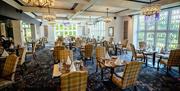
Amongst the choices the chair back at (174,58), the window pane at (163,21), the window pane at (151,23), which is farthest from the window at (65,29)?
the chair back at (174,58)

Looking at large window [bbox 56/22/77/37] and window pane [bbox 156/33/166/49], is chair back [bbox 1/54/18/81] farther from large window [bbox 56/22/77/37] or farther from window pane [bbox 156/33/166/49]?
large window [bbox 56/22/77/37]

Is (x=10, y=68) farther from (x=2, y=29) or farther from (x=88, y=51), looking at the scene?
(x=2, y=29)

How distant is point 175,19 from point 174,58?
3402 millimetres

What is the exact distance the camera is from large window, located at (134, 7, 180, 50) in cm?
695

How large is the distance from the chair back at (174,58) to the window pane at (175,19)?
9.58ft

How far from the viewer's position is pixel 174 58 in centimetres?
455

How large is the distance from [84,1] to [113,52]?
467cm

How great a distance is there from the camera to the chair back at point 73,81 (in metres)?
2.11

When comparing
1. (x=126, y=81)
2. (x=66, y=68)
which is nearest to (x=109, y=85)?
(x=126, y=81)

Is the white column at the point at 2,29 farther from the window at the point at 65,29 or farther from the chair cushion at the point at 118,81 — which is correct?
the window at the point at 65,29

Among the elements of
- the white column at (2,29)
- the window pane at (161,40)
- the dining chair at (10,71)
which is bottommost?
the dining chair at (10,71)

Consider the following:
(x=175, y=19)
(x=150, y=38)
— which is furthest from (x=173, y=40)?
(x=150, y=38)

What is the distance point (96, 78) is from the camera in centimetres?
457

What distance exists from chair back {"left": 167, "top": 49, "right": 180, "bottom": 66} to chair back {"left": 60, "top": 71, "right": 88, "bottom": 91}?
363cm
